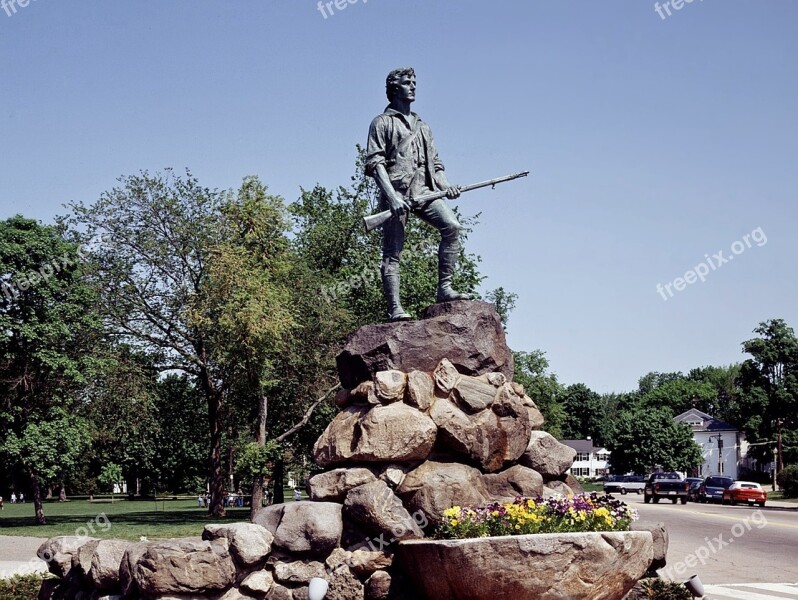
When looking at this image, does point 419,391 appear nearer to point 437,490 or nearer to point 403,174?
point 437,490

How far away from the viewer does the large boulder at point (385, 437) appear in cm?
1017

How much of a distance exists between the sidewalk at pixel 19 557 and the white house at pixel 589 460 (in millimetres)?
99621

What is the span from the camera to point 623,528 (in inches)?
362

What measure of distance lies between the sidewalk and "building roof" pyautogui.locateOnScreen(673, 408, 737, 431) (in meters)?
89.5

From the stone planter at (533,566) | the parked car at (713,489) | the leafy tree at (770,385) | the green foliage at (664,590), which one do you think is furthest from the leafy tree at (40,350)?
the leafy tree at (770,385)

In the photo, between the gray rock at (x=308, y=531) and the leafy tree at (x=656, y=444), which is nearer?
the gray rock at (x=308, y=531)

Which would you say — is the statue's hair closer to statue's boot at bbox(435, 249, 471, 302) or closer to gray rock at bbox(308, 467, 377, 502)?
statue's boot at bbox(435, 249, 471, 302)

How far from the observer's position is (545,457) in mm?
11414

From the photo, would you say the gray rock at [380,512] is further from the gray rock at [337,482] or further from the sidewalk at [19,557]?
the sidewalk at [19,557]

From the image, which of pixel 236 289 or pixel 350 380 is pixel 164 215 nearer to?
pixel 236 289

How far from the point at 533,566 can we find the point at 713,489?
148ft

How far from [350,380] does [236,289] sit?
18.6m

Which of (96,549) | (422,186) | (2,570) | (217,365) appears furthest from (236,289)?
(96,549)

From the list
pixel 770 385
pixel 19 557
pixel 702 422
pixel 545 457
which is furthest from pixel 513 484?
pixel 702 422
